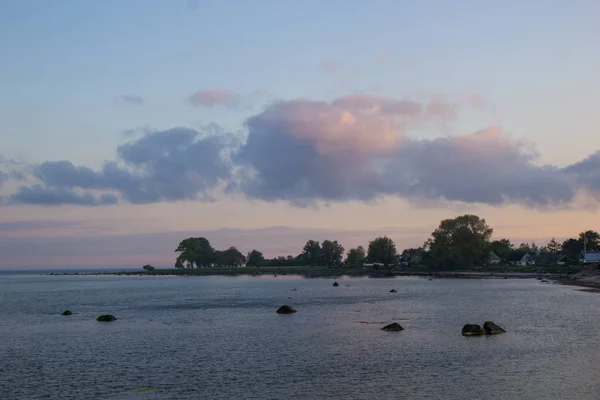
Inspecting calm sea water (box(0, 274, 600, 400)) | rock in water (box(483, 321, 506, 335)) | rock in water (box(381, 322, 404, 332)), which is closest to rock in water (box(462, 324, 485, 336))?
rock in water (box(483, 321, 506, 335))

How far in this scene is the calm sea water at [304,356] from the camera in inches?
1471

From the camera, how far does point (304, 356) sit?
4997 centimetres

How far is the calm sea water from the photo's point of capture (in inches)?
1471

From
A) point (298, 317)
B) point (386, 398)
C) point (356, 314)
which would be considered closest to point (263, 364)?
point (386, 398)

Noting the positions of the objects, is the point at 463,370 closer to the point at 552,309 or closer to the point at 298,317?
the point at 298,317

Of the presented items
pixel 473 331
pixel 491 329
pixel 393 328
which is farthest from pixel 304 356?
pixel 491 329

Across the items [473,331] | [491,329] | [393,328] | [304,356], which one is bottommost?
[304,356]

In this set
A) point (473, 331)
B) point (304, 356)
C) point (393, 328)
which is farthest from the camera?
point (393, 328)

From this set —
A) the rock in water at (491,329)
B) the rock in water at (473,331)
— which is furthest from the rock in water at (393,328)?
the rock in water at (491,329)

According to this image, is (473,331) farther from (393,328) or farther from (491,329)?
(393,328)

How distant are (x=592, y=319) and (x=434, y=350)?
31626 mm

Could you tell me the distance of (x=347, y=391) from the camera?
3694 centimetres

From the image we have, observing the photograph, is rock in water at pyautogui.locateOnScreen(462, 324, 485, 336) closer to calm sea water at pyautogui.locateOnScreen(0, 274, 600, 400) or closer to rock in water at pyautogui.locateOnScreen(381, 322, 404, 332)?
calm sea water at pyautogui.locateOnScreen(0, 274, 600, 400)

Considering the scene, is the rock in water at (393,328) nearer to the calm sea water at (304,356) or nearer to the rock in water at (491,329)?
the calm sea water at (304,356)
